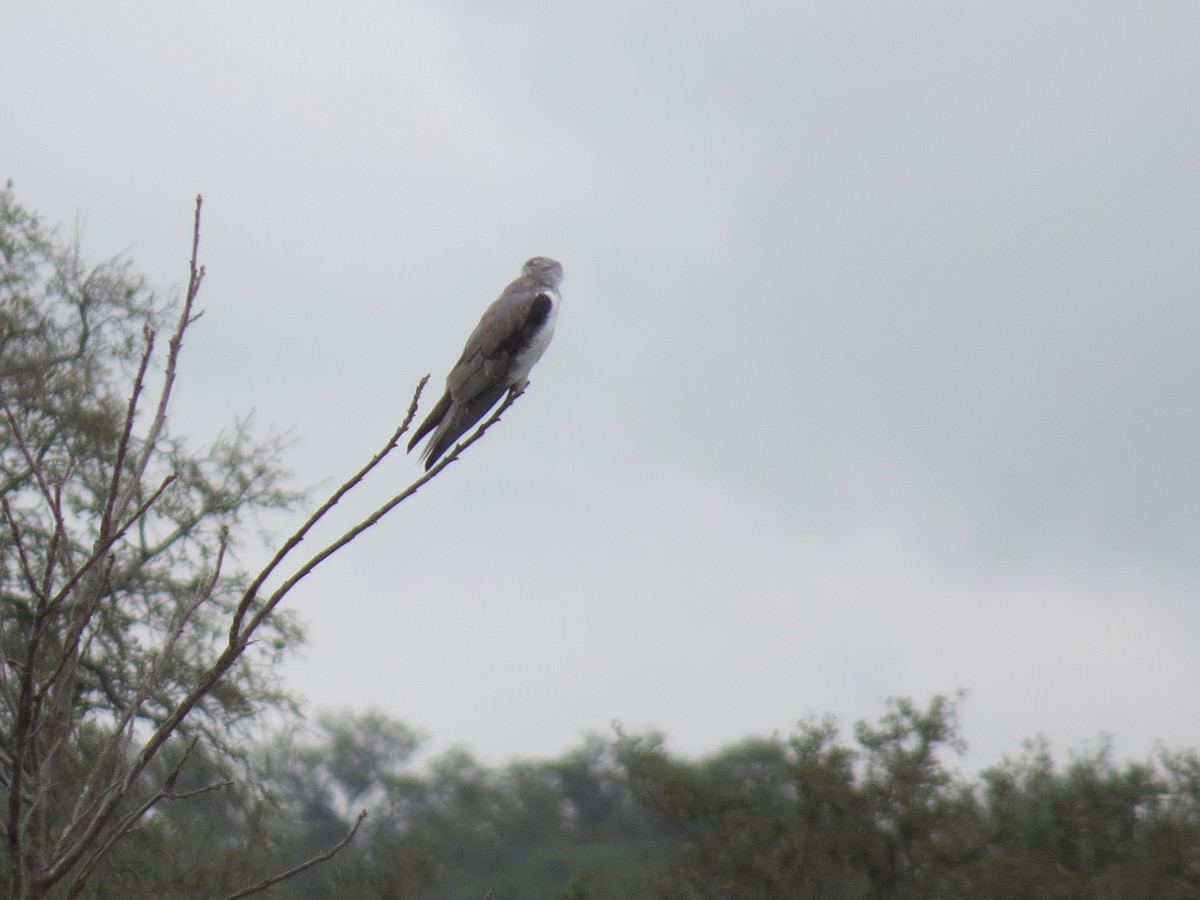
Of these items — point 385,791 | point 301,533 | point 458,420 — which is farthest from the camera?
point 385,791

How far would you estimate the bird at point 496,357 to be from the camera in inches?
217

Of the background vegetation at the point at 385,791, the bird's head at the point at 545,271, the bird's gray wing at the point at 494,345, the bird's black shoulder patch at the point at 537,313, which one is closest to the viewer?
the bird's gray wing at the point at 494,345

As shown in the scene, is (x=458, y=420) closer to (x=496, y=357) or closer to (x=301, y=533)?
(x=496, y=357)

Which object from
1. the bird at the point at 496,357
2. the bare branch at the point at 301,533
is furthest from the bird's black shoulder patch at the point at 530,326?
the bare branch at the point at 301,533

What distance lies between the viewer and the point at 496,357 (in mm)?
6000

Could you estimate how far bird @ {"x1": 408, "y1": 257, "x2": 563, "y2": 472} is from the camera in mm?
5516

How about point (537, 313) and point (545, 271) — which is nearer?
point (537, 313)

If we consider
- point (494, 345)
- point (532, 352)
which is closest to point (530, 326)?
point (532, 352)

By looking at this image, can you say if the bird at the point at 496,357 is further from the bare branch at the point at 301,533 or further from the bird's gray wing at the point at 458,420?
the bare branch at the point at 301,533

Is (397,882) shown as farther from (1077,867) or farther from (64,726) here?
(64,726)

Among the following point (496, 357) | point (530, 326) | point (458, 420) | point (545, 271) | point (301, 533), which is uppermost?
point (545, 271)

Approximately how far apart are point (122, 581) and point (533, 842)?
4216 cm

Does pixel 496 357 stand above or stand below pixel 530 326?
below

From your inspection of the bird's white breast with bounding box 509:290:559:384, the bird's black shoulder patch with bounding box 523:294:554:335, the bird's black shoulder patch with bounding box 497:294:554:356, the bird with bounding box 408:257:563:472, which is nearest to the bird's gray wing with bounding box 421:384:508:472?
the bird with bounding box 408:257:563:472
